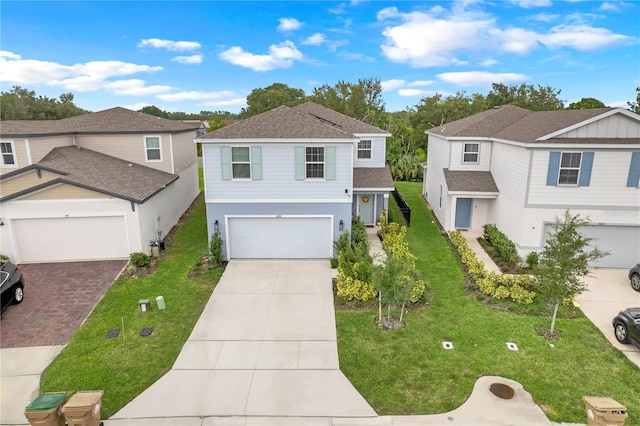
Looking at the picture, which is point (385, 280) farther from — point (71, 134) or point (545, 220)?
point (71, 134)

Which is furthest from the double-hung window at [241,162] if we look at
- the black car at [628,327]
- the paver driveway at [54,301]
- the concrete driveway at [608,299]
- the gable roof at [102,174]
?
the black car at [628,327]

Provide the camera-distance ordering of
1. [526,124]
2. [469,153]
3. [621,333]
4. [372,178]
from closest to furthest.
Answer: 1. [621,333]
2. [526,124]
3. [372,178]
4. [469,153]

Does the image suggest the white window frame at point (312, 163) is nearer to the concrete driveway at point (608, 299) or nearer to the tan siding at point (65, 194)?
the tan siding at point (65, 194)

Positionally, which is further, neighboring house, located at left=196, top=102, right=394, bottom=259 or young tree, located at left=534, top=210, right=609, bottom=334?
neighboring house, located at left=196, top=102, right=394, bottom=259

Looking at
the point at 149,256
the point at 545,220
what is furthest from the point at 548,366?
the point at 149,256

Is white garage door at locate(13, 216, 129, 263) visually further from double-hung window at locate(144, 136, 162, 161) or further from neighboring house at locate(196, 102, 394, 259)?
double-hung window at locate(144, 136, 162, 161)

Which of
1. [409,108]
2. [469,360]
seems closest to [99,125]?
[469,360]

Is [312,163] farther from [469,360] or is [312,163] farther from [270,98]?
[270,98]

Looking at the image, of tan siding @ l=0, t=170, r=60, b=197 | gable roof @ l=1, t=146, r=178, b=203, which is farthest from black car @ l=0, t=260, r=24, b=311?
tan siding @ l=0, t=170, r=60, b=197
